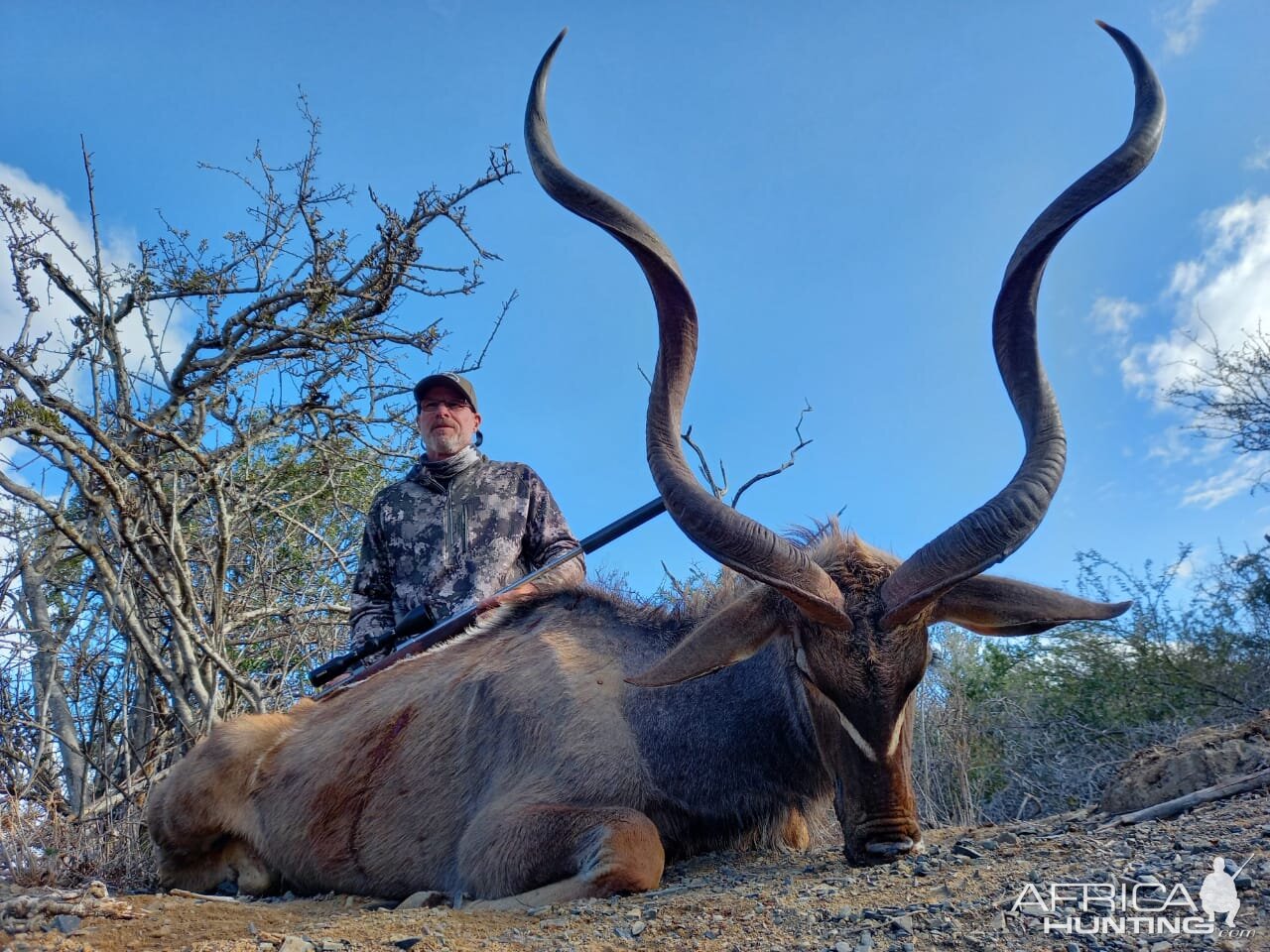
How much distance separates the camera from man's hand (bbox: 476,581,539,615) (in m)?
5.55

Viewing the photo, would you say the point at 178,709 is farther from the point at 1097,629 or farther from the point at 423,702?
the point at 1097,629

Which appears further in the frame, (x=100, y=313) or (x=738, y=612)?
(x=100, y=313)

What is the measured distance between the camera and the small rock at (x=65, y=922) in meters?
3.50

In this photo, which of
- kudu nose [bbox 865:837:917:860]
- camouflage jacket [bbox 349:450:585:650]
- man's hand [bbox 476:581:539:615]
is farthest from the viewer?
camouflage jacket [bbox 349:450:585:650]

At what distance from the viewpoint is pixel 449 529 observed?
6.68 metres

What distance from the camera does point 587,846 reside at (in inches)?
145

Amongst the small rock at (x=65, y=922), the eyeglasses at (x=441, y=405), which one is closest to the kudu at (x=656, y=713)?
the small rock at (x=65, y=922)

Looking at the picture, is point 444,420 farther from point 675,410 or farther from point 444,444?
point 675,410

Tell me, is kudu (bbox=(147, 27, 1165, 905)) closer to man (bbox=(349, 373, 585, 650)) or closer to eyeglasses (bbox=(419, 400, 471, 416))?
man (bbox=(349, 373, 585, 650))

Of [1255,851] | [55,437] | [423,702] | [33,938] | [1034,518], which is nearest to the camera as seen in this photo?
[1255,851]

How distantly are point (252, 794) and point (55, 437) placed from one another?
114 inches

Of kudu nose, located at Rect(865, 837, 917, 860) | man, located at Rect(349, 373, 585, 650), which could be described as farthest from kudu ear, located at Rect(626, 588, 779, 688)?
man, located at Rect(349, 373, 585, 650)

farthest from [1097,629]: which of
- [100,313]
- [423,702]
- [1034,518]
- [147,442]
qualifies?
[100,313]

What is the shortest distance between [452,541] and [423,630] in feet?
2.17
